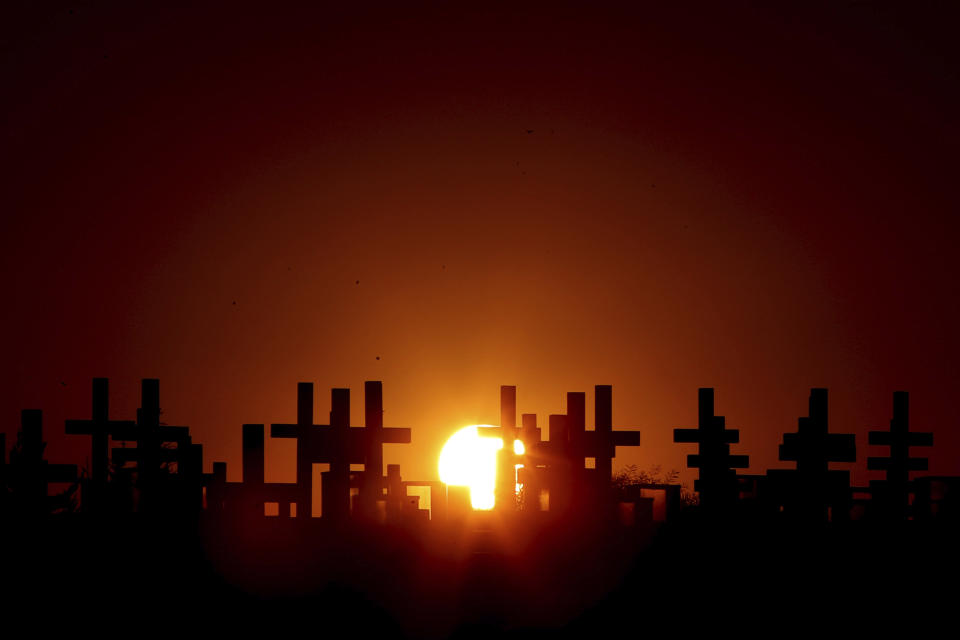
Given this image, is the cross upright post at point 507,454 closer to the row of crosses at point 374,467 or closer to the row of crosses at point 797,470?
the row of crosses at point 374,467

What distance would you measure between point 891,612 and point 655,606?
232 cm

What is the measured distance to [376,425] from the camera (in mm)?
12562

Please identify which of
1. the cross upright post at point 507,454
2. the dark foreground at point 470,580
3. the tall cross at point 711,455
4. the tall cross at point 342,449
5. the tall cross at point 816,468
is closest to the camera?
the dark foreground at point 470,580

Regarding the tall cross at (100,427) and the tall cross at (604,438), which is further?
the tall cross at (100,427)

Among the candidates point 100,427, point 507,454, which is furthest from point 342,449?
point 100,427

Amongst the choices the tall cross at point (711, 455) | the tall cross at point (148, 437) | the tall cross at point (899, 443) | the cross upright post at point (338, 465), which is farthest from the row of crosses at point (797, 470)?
the tall cross at point (148, 437)

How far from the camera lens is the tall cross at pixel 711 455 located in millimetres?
13219

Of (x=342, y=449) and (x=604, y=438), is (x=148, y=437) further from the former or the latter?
(x=604, y=438)

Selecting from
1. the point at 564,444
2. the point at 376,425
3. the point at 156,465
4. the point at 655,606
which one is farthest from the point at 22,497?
the point at 655,606

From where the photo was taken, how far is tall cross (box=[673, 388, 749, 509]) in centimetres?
1322

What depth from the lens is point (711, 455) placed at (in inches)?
537

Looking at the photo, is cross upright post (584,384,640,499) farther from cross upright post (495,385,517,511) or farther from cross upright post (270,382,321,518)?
cross upright post (270,382,321,518)

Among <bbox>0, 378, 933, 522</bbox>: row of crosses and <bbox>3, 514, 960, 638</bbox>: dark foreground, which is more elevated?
<bbox>0, 378, 933, 522</bbox>: row of crosses

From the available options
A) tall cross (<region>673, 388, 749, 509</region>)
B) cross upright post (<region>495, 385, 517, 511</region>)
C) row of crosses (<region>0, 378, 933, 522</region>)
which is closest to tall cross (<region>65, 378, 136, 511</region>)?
row of crosses (<region>0, 378, 933, 522</region>)
